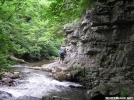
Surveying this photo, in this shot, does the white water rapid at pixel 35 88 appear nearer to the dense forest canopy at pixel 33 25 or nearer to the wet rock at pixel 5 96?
the wet rock at pixel 5 96

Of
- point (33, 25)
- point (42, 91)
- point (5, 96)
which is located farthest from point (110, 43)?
point (33, 25)

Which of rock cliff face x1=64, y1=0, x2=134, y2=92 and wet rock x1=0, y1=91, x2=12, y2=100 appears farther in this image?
rock cliff face x1=64, y1=0, x2=134, y2=92

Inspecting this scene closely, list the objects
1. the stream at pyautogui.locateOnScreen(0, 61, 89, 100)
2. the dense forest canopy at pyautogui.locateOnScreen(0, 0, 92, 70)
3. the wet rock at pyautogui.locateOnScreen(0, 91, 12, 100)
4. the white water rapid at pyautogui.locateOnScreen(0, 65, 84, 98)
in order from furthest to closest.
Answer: the dense forest canopy at pyautogui.locateOnScreen(0, 0, 92, 70) → the white water rapid at pyautogui.locateOnScreen(0, 65, 84, 98) → the stream at pyautogui.locateOnScreen(0, 61, 89, 100) → the wet rock at pyautogui.locateOnScreen(0, 91, 12, 100)

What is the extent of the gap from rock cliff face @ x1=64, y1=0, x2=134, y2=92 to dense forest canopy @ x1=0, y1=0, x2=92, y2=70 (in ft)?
4.70

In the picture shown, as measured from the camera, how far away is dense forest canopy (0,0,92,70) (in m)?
11.5

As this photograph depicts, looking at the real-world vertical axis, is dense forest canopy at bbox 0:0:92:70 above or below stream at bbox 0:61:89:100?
above

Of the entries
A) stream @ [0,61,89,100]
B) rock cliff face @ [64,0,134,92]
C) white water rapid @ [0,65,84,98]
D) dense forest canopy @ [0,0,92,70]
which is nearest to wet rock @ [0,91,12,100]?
stream @ [0,61,89,100]

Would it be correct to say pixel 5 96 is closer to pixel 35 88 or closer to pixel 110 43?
pixel 35 88

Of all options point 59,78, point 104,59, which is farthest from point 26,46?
point 104,59

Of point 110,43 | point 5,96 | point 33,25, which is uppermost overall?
point 33,25

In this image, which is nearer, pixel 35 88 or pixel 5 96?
pixel 5 96

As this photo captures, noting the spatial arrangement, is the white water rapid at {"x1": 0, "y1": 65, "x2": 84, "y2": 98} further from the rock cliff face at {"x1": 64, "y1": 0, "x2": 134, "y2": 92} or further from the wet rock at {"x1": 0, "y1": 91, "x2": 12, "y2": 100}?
the rock cliff face at {"x1": 64, "y1": 0, "x2": 134, "y2": 92}

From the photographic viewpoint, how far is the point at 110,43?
1254 cm

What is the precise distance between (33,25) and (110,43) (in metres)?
19.9
